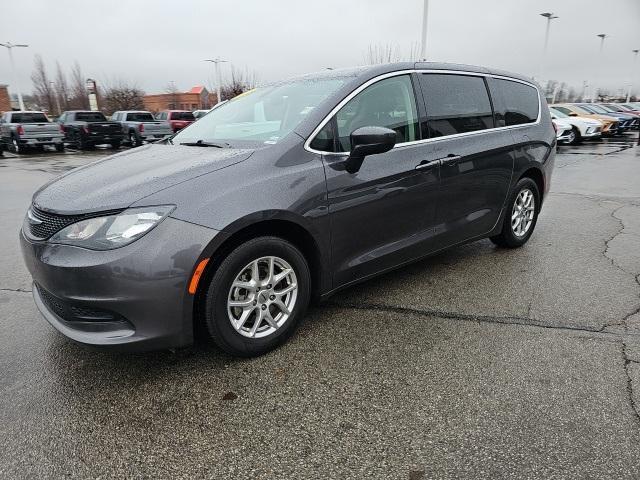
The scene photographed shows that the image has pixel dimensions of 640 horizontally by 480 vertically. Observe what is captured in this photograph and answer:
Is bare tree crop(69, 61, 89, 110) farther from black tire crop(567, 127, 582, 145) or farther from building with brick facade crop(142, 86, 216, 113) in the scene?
black tire crop(567, 127, 582, 145)

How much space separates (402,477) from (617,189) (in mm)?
8686

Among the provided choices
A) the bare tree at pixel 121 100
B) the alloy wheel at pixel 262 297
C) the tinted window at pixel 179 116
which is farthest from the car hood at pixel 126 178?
the bare tree at pixel 121 100

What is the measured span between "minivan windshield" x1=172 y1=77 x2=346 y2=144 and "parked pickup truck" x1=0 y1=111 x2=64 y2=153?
1798 centimetres

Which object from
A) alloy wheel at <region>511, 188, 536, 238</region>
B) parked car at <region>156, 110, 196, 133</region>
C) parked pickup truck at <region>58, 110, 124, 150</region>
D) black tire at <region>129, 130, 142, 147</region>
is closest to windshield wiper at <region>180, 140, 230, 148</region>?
alloy wheel at <region>511, 188, 536, 238</region>

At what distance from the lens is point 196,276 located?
97.0 inches

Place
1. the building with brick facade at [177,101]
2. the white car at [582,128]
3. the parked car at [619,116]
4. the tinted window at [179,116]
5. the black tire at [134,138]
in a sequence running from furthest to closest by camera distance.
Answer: the building with brick facade at [177,101] < the parked car at [619,116] < the tinted window at [179,116] < the black tire at [134,138] < the white car at [582,128]

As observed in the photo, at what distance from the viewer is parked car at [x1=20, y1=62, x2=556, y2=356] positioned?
239 cm

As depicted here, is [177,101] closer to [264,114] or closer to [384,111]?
[264,114]

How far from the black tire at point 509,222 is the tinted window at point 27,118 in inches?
812

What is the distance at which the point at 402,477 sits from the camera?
1953mm

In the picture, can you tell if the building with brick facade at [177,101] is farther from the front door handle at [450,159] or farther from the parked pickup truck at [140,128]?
the front door handle at [450,159]

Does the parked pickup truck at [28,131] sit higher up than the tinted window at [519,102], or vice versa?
the tinted window at [519,102]

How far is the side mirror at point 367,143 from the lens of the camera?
287 centimetres

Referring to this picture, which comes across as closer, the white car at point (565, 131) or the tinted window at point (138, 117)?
the white car at point (565, 131)
